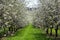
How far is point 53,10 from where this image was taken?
2523 cm

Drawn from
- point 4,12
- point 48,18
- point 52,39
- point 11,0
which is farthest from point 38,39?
point 4,12

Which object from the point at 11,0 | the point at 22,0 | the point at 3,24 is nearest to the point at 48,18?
the point at 11,0

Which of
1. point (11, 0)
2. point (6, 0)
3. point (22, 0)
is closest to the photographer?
point (6, 0)

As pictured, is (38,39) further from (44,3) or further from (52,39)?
(44,3)

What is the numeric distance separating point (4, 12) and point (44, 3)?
9.73m

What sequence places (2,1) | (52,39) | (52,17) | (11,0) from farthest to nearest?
1. (52,39)
2. (52,17)
3. (11,0)
4. (2,1)

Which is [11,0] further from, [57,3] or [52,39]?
[52,39]

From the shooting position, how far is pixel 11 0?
2428 centimetres

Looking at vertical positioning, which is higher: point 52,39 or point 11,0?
point 11,0

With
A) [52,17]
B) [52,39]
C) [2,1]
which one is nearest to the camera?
[2,1]

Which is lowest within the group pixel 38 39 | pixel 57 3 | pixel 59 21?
pixel 38 39

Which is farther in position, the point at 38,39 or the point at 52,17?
the point at 38,39

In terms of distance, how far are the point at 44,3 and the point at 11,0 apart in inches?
253

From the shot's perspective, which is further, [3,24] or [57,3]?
[57,3]
